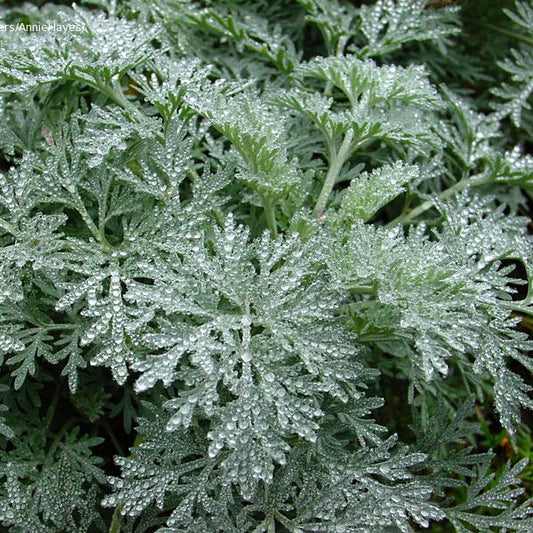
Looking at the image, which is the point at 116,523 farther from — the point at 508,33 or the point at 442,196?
the point at 508,33

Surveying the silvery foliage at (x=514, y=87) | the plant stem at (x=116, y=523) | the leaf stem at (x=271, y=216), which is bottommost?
the plant stem at (x=116, y=523)

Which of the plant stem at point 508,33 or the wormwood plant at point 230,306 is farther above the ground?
the plant stem at point 508,33

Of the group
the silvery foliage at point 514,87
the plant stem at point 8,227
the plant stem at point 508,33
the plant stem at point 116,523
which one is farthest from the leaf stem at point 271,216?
the plant stem at point 508,33

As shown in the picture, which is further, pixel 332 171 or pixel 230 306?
pixel 332 171

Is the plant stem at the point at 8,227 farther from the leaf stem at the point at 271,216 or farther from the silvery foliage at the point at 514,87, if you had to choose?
the silvery foliage at the point at 514,87

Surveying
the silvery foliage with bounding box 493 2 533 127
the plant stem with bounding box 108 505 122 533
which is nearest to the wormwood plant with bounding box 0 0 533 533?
the plant stem with bounding box 108 505 122 533

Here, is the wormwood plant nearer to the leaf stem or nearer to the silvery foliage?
the leaf stem

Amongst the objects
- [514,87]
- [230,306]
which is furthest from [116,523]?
[514,87]
